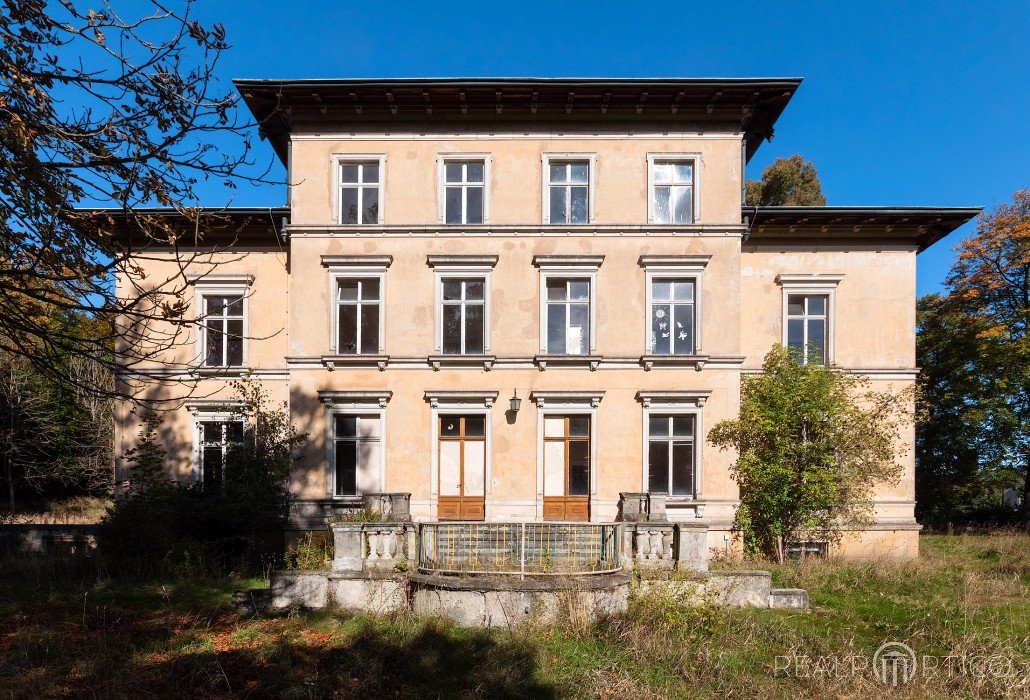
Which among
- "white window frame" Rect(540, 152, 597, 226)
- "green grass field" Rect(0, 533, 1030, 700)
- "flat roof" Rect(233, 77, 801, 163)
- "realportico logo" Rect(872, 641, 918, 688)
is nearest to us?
"green grass field" Rect(0, 533, 1030, 700)

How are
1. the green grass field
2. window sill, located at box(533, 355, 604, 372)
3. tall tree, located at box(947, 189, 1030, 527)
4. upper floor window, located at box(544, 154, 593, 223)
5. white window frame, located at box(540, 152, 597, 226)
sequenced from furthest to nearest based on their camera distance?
tall tree, located at box(947, 189, 1030, 527) → upper floor window, located at box(544, 154, 593, 223) → white window frame, located at box(540, 152, 597, 226) → window sill, located at box(533, 355, 604, 372) → the green grass field

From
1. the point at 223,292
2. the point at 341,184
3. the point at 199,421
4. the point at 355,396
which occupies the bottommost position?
the point at 199,421

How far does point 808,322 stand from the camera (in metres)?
14.8

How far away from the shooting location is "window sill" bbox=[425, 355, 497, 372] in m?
13.3

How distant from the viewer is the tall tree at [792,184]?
2514cm

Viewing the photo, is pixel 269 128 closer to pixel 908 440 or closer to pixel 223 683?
pixel 223 683

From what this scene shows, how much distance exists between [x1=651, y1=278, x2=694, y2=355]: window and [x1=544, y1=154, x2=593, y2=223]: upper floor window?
2645mm

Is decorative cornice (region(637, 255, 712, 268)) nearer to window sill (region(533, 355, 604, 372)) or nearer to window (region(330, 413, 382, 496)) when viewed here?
window sill (region(533, 355, 604, 372))

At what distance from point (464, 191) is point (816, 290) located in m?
9.89

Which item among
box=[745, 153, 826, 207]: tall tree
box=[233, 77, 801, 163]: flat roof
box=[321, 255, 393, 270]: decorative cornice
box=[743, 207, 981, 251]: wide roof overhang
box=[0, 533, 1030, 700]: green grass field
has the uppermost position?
box=[745, 153, 826, 207]: tall tree

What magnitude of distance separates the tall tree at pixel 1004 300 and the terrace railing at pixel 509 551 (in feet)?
51.2

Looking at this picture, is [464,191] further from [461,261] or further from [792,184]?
[792,184]

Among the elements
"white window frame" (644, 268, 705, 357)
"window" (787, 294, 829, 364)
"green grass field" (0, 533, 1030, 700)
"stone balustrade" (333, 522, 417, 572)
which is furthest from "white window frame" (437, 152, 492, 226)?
"green grass field" (0, 533, 1030, 700)

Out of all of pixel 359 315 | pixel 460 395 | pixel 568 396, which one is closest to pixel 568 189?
pixel 568 396
